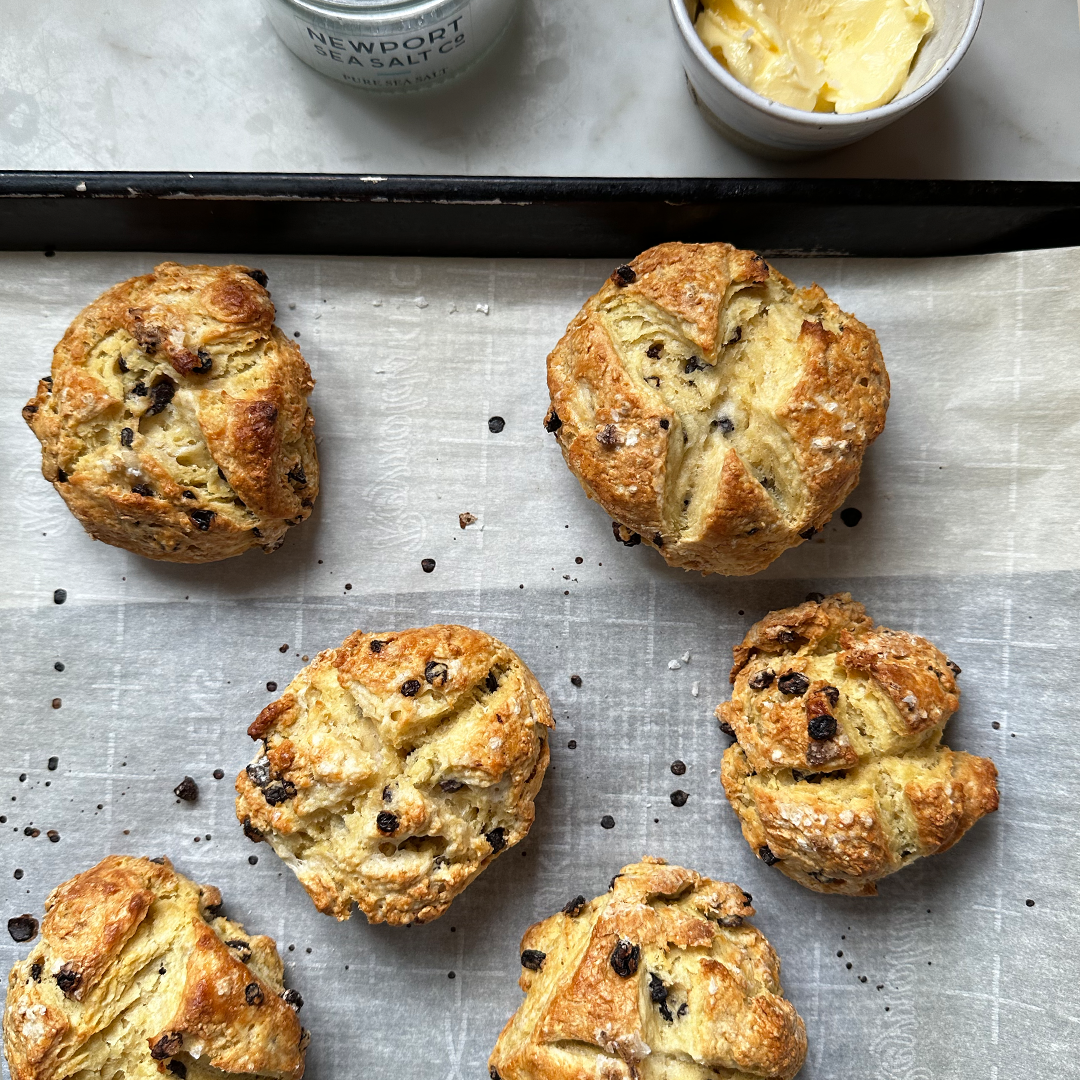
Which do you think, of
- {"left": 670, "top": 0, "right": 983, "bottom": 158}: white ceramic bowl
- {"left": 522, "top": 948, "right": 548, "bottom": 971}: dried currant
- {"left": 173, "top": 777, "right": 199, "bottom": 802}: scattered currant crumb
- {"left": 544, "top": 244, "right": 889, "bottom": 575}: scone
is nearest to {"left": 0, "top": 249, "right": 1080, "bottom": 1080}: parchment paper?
{"left": 173, "top": 777, "right": 199, "bottom": 802}: scattered currant crumb

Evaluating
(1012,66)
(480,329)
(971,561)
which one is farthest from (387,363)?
(1012,66)

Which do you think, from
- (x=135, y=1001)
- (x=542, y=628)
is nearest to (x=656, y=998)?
(x=542, y=628)

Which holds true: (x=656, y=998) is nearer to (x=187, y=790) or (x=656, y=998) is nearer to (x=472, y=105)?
(x=187, y=790)

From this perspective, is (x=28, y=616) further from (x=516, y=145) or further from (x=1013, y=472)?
(x=1013, y=472)

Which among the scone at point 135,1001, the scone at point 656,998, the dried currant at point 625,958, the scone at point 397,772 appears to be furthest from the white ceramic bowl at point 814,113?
the scone at point 135,1001

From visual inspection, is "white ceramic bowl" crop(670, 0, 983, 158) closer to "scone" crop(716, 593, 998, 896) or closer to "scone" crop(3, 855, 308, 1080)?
"scone" crop(716, 593, 998, 896)
